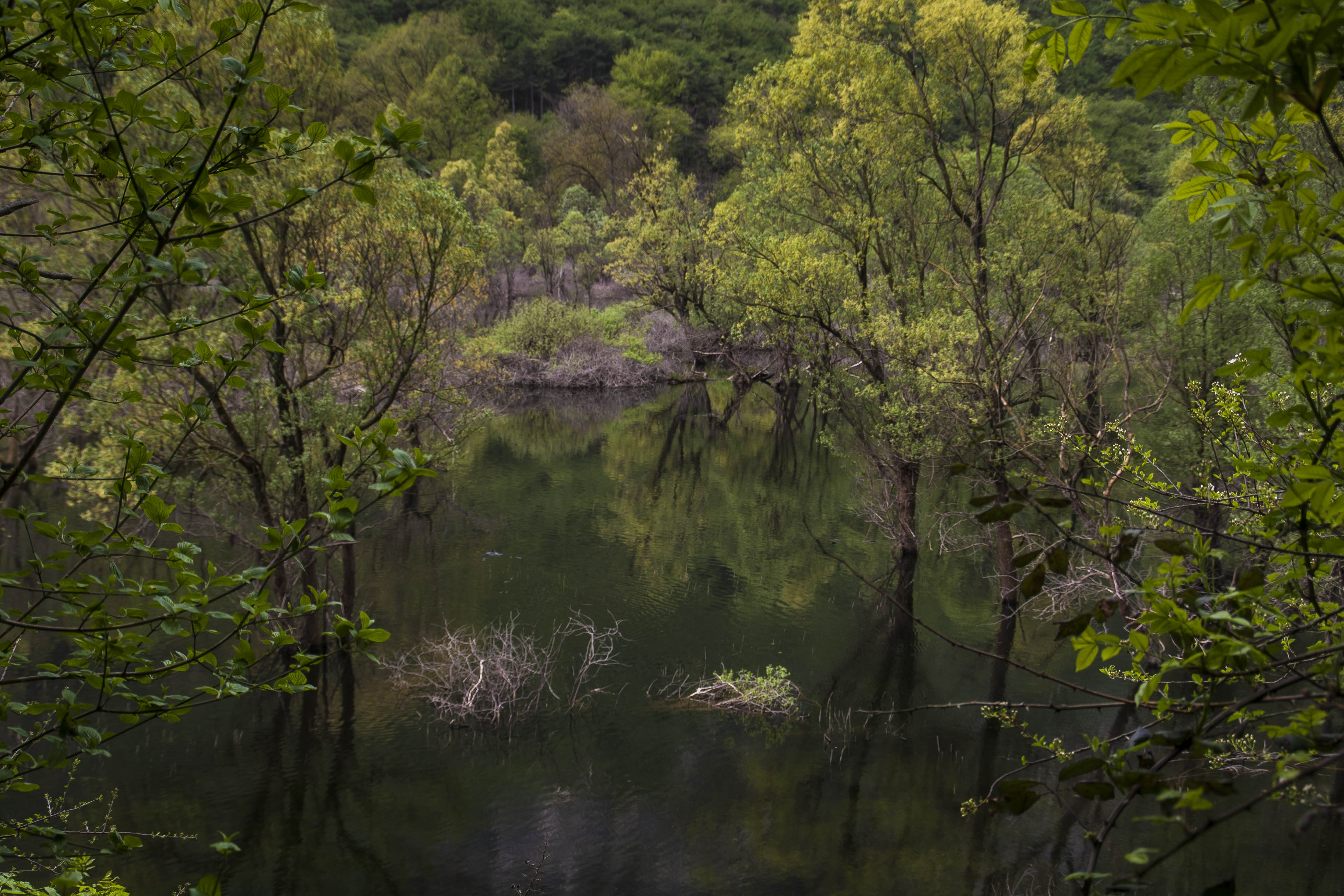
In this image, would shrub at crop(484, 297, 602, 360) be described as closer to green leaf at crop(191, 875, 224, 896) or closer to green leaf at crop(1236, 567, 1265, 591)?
green leaf at crop(191, 875, 224, 896)

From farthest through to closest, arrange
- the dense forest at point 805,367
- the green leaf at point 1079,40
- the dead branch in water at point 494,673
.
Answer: the dead branch in water at point 494,673, the dense forest at point 805,367, the green leaf at point 1079,40

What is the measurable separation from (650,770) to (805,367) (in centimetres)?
946

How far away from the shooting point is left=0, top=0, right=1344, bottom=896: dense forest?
1665mm

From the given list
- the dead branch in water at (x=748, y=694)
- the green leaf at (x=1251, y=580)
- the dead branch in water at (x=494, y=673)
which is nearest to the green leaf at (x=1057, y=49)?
the green leaf at (x=1251, y=580)

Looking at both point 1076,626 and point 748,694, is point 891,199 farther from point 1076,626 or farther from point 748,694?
point 1076,626

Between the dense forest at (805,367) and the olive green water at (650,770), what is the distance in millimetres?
525

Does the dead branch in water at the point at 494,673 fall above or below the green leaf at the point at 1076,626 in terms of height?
below

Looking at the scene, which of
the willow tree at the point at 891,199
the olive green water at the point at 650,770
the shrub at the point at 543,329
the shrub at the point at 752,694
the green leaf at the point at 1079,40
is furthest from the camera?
the shrub at the point at 543,329

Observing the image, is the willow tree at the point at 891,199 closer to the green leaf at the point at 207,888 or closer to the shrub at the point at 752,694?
the shrub at the point at 752,694

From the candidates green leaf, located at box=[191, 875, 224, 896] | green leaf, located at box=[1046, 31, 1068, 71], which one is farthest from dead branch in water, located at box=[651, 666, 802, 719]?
green leaf, located at box=[1046, 31, 1068, 71]

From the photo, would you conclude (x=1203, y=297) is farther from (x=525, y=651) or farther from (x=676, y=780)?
(x=525, y=651)

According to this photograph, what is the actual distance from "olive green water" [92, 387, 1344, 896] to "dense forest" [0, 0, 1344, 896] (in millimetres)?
525

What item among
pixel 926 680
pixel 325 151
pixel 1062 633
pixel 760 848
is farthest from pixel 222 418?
pixel 926 680

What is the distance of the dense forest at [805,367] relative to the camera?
167 cm
